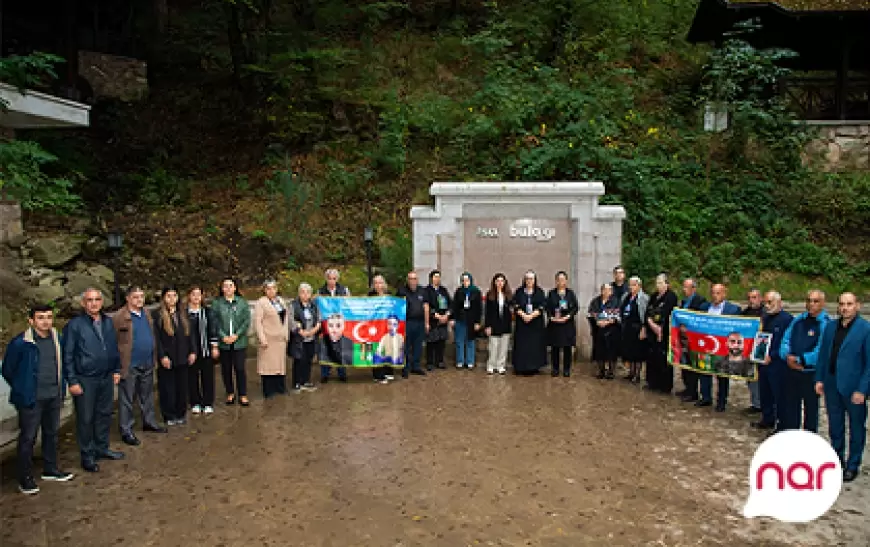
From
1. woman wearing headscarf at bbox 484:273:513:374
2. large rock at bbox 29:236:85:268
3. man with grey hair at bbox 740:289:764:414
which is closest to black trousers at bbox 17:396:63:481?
woman wearing headscarf at bbox 484:273:513:374

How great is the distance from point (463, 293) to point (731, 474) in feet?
16.6

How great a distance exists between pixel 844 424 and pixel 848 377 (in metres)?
0.52

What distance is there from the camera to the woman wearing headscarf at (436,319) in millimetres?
10422

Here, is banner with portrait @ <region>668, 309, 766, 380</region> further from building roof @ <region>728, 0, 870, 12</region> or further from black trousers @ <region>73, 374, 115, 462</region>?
building roof @ <region>728, 0, 870, 12</region>

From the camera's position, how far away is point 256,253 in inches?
585

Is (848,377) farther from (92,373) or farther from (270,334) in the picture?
(92,373)

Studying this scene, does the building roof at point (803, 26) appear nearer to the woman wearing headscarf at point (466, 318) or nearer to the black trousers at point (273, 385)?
the woman wearing headscarf at point (466, 318)

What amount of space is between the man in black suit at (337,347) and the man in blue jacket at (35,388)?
3948mm

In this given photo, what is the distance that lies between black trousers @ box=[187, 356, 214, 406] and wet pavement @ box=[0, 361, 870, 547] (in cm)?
23

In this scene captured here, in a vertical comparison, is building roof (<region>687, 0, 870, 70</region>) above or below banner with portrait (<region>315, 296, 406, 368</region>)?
above

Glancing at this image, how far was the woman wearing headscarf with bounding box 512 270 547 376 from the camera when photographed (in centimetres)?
1009

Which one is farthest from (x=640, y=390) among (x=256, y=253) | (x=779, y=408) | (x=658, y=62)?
(x=658, y=62)

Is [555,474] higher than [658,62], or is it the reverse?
[658,62]

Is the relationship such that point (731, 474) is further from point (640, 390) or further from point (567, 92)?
point (567, 92)
